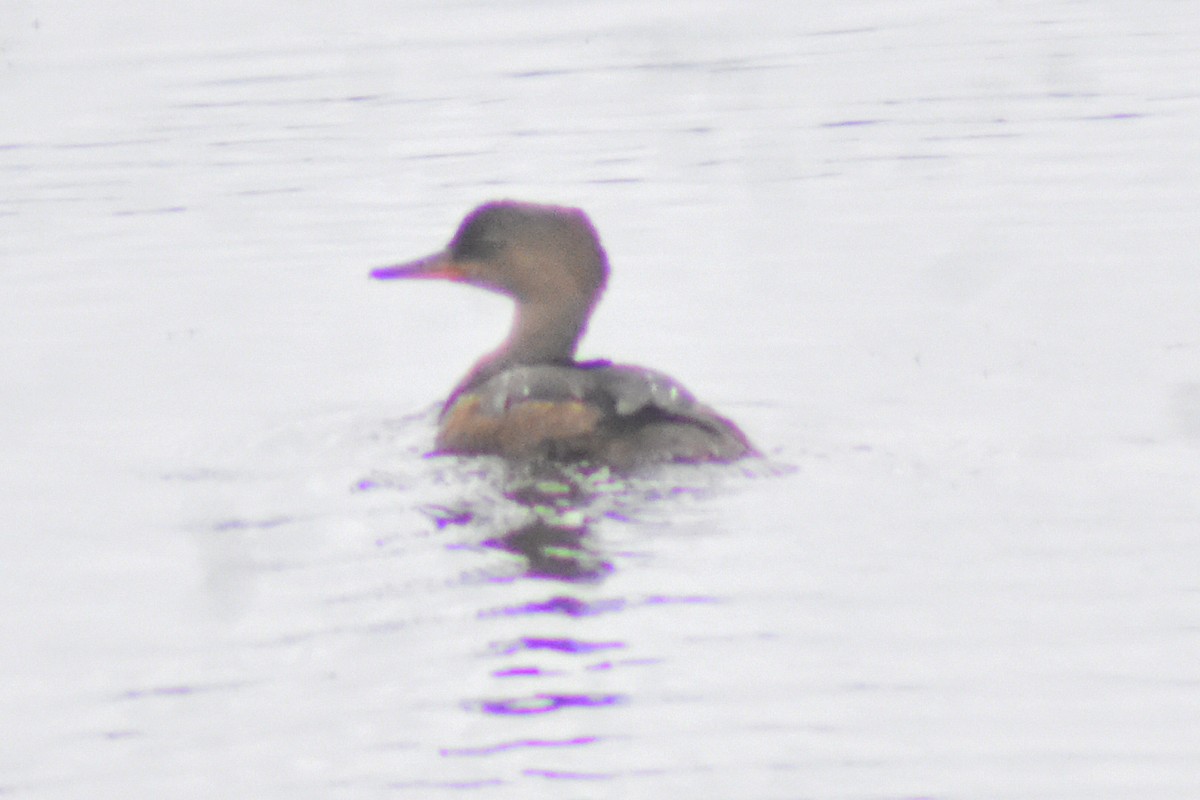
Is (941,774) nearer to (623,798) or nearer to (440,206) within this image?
(623,798)

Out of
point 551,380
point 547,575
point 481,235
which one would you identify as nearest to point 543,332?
point 481,235

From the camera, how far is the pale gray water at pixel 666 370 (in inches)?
224

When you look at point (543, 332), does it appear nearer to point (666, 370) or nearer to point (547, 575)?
point (666, 370)

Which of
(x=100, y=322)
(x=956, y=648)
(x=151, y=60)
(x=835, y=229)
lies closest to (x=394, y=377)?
(x=100, y=322)

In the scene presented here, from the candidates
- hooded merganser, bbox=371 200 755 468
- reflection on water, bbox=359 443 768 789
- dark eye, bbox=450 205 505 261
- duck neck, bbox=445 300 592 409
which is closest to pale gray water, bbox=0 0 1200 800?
reflection on water, bbox=359 443 768 789

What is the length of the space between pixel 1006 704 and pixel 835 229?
6.91 metres

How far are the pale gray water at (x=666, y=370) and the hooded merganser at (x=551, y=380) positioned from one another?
21 cm

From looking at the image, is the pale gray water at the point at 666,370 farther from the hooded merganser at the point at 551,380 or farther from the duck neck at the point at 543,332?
the duck neck at the point at 543,332

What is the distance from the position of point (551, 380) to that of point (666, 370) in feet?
6.53

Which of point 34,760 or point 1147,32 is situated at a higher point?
point 1147,32

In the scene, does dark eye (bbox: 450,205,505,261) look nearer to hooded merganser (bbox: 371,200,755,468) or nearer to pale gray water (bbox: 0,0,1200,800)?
hooded merganser (bbox: 371,200,755,468)

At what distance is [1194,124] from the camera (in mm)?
14117

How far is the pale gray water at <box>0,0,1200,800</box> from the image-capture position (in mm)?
5680

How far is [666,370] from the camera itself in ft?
33.0
